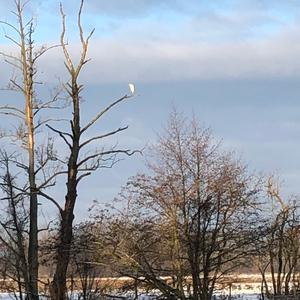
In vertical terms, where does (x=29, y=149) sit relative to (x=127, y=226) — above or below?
above

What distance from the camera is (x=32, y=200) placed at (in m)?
27.1

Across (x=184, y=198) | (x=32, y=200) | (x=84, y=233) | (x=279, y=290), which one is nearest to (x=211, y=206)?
(x=184, y=198)

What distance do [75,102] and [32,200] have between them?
472 centimetres

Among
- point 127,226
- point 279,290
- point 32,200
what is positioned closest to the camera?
point 127,226

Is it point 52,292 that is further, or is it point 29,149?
point 29,149

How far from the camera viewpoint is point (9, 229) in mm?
27219

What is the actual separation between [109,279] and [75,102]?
5.78m

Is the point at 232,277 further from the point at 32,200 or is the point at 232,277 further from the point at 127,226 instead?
the point at 32,200

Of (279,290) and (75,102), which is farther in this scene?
(279,290)

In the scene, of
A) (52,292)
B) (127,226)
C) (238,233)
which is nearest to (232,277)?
(238,233)

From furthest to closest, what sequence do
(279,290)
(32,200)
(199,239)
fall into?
(279,290)
(32,200)
(199,239)

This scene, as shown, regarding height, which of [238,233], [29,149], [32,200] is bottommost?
[238,233]

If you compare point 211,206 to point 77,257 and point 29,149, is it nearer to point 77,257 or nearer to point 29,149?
point 77,257

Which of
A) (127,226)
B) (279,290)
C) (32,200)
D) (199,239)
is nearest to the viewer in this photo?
(199,239)
